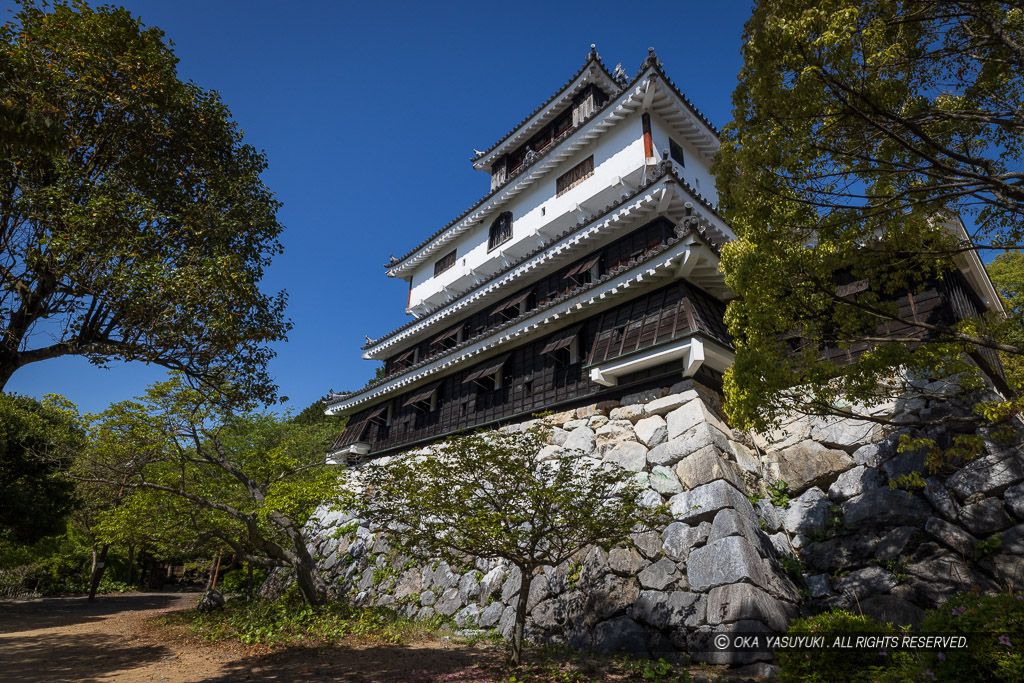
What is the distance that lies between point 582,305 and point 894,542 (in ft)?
28.5

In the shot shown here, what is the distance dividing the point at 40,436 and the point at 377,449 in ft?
39.6

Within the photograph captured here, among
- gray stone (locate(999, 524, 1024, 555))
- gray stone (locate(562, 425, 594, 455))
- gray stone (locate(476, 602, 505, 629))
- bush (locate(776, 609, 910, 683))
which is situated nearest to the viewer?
bush (locate(776, 609, 910, 683))

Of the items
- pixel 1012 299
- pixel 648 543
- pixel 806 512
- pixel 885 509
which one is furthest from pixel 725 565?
pixel 1012 299

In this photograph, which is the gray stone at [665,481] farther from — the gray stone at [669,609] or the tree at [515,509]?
the gray stone at [669,609]

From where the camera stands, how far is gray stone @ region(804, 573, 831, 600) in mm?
8805

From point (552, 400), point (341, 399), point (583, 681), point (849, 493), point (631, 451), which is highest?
point (341, 399)

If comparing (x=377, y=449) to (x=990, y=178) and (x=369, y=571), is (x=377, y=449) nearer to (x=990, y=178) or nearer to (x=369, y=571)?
(x=369, y=571)

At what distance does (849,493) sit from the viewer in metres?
9.74

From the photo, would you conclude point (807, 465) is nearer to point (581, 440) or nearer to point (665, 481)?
point (665, 481)

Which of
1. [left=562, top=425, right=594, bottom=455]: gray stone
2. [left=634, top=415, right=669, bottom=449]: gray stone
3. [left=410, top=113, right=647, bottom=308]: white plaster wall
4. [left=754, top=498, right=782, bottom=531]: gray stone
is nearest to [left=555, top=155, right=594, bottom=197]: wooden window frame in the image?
[left=410, top=113, right=647, bottom=308]: white plaster wall

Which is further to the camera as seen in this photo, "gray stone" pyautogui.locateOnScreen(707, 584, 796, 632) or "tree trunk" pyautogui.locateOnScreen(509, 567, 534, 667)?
"tree trunk" pyautogui.locateOnScreen(509, 567, 534, 667)

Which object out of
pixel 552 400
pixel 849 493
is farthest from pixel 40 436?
pixel 849 493

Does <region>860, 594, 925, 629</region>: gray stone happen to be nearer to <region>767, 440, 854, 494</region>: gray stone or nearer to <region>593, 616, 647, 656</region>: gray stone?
<region>767, 440, 854, 494</region>: gray stone

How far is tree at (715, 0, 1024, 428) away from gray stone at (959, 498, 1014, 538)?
2597 mm
